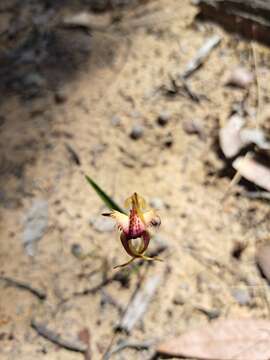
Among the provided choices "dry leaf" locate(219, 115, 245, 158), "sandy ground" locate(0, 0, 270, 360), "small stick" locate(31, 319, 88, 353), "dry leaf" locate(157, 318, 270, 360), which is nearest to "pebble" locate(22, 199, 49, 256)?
"sandy ground" locate(0, 0, 270, 360)

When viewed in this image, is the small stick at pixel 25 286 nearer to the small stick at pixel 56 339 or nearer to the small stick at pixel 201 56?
the small stick at pixel 56 339

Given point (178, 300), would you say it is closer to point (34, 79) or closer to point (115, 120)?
point (115, 120)

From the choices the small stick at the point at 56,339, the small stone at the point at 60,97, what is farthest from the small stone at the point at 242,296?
the small stone at the point at 60,97

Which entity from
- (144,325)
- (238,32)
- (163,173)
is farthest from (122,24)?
(144,325)

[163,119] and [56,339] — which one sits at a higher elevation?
[163,119]

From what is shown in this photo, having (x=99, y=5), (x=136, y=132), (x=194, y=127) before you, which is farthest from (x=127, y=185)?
(x=99, y=5)

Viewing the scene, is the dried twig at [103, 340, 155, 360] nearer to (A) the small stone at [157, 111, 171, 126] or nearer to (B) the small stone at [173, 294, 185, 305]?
(B) the small stone at [173, 294, 185, 305]

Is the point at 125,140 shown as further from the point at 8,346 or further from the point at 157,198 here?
the point at 8,346
